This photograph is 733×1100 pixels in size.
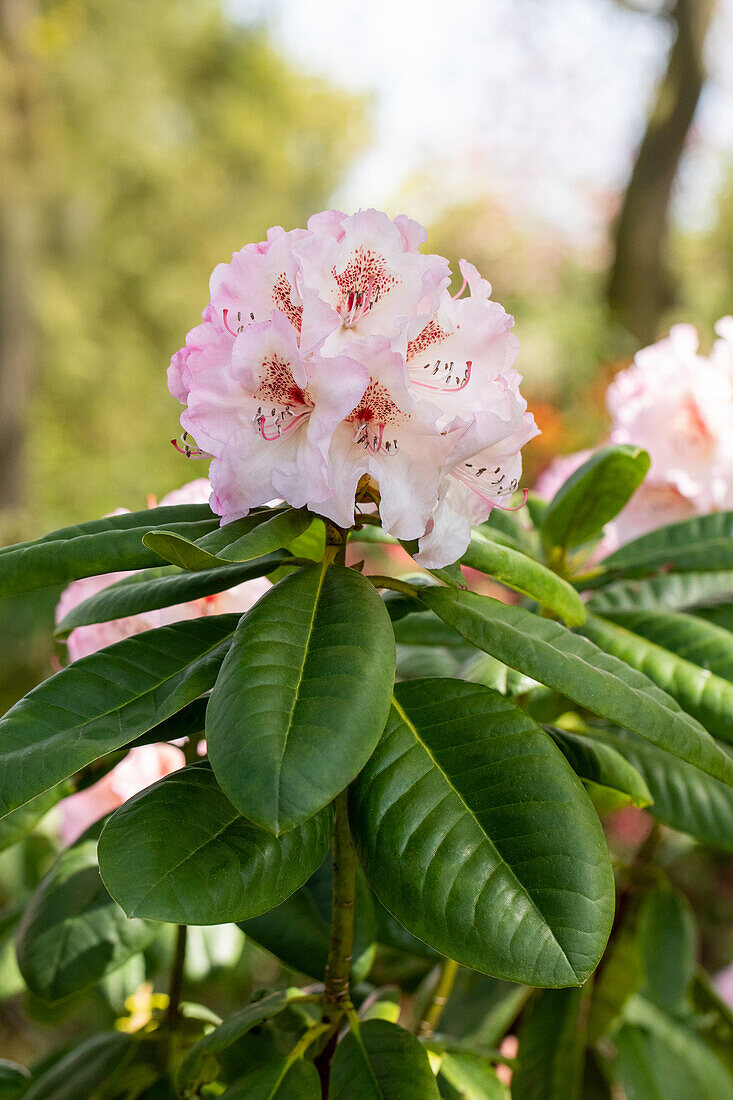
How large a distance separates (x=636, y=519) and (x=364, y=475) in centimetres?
50

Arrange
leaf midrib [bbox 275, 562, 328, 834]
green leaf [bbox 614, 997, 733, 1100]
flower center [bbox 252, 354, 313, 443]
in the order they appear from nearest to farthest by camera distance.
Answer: leaf midrib [bbox 275, 562, 328, 834], flower center [bbox 252, 354, 313, 443], green leaf [bbox 614, 997, 733, 1100]

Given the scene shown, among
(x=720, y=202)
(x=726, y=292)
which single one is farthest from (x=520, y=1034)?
(x=720, y=202)

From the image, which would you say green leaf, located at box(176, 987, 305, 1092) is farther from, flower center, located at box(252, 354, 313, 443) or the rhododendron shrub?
flower center, located at box(252, 354, 313, 443)

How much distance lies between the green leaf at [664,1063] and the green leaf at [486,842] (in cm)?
54

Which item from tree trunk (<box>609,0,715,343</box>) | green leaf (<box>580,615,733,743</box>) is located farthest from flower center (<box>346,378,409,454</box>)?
tree trunk (<box>609,0,715,343</box>)

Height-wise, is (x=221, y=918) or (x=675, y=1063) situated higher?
(x=221, y=918)

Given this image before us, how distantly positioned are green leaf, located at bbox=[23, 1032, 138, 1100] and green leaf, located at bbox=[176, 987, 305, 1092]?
115mm

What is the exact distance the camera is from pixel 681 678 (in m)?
0.58

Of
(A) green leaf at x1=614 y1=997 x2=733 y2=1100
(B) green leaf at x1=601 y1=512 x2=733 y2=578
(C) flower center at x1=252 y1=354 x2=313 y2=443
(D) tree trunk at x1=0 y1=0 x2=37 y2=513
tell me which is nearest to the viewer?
(C) flower center at x1=252 y1=354 x2=313 y2=443

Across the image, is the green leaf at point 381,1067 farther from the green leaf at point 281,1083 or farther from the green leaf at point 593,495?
the green leaf at point 593,495

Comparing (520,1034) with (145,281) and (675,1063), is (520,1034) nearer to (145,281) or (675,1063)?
(675,1063)

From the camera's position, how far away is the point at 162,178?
33.3ft

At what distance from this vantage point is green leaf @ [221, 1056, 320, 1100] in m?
0.50

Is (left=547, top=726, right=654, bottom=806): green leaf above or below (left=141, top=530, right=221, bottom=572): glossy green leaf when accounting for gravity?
below
